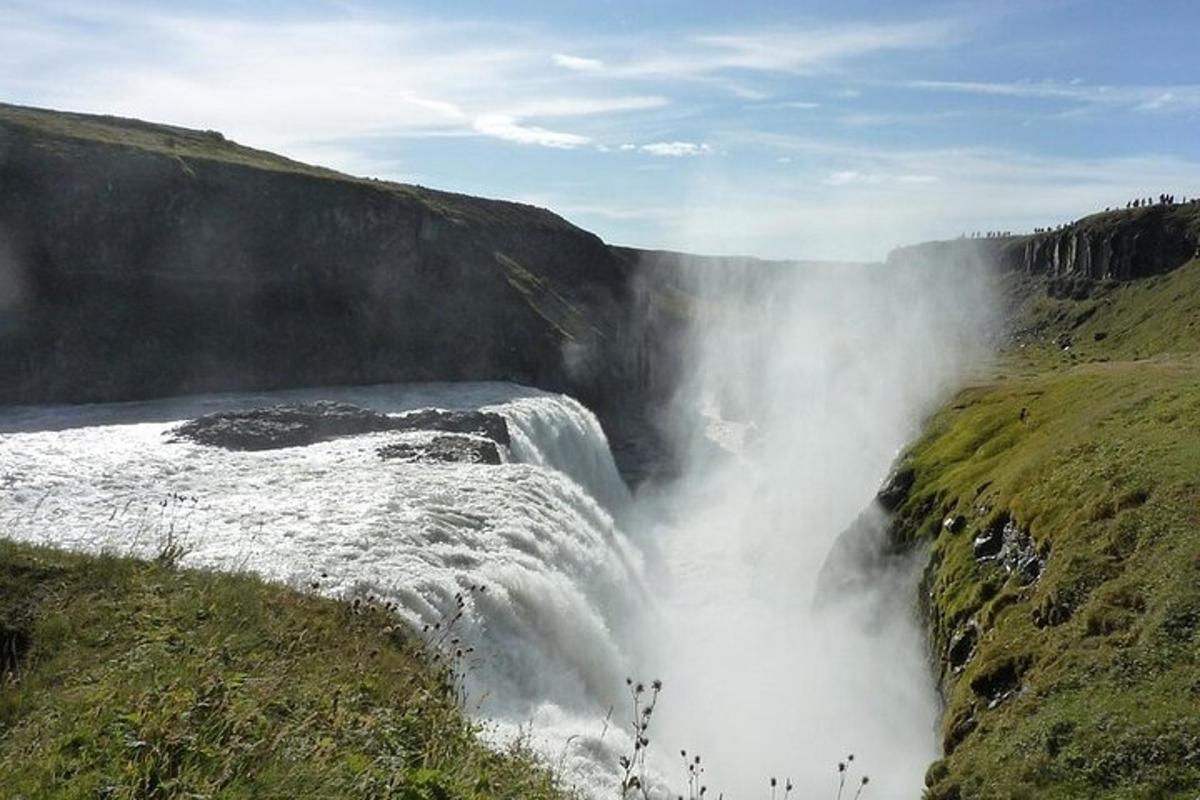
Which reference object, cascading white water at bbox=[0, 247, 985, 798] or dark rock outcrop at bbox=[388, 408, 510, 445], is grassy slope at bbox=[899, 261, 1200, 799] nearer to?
cascading white water at bbox=[0, 247, 985, 798]

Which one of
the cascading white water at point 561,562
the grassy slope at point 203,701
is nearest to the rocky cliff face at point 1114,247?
the cascading white water at point 561,562

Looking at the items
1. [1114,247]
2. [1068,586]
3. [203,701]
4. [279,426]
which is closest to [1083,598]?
[1068,586]

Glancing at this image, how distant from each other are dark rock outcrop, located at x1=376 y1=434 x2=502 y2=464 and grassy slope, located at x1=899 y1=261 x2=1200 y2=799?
19.8 m

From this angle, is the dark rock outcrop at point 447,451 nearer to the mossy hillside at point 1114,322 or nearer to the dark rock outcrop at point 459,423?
the dark rock outcrop at point 459,423

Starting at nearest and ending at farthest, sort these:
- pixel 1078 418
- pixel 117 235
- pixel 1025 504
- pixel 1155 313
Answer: pixel 1025 504, pixel 1078 418, pixel 117 235, pixel 1155 313

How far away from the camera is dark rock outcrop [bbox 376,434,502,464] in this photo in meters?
44.0

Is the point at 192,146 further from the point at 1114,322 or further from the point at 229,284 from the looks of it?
the point at 1114,322

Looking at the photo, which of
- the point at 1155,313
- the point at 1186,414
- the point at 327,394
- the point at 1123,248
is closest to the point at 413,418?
the point at 327,394

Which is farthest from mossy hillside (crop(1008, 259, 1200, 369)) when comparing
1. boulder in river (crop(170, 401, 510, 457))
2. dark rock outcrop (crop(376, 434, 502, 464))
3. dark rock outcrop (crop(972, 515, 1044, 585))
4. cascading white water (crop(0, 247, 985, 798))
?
dark rock outcrop (crop(376, 434, 502, 464))

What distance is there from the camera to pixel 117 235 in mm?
73438

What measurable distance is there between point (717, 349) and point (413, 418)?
90583mm

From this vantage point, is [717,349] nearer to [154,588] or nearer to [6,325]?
[6,325]

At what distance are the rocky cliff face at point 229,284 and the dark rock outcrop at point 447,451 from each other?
1212 inches

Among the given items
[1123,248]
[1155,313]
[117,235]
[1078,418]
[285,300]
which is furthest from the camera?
[1123,248]
